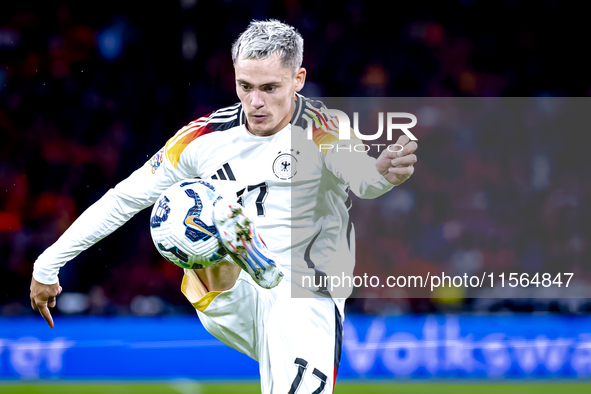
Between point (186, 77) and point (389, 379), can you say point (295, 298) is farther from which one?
point (186, 77)

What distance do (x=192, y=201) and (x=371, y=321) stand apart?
352 centimetres

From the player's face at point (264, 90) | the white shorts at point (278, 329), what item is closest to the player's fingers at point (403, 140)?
the player's face at point (264, 90)

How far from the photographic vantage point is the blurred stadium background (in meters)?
6.10

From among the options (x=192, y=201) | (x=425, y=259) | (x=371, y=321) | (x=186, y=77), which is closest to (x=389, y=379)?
(x=371, y=321)

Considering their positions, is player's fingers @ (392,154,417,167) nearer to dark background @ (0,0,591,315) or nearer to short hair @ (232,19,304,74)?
short hair @ (232,19,304,74)

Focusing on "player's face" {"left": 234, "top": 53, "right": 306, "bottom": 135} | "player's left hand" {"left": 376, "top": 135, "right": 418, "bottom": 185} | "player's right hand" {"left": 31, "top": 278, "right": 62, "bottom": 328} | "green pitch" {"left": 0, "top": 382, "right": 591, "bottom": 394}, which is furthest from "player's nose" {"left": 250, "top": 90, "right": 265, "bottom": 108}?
"green pitch" {"left": 0, "top": 382, "right": 591, "bottom": 394}

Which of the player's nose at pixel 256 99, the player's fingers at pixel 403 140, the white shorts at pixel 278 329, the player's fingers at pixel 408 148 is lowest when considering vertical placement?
the white shorts at pixel 278 329

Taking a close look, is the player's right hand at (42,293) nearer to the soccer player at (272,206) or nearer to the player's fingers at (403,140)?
the soccer player at (272,206)

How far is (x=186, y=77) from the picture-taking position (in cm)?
750

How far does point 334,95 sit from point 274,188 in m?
4.74

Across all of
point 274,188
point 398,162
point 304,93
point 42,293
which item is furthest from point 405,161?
point 304,93

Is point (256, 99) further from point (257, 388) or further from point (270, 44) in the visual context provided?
point (257, 388)

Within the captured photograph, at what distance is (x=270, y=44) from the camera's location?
2.74 metres

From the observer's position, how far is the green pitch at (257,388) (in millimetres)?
4973
